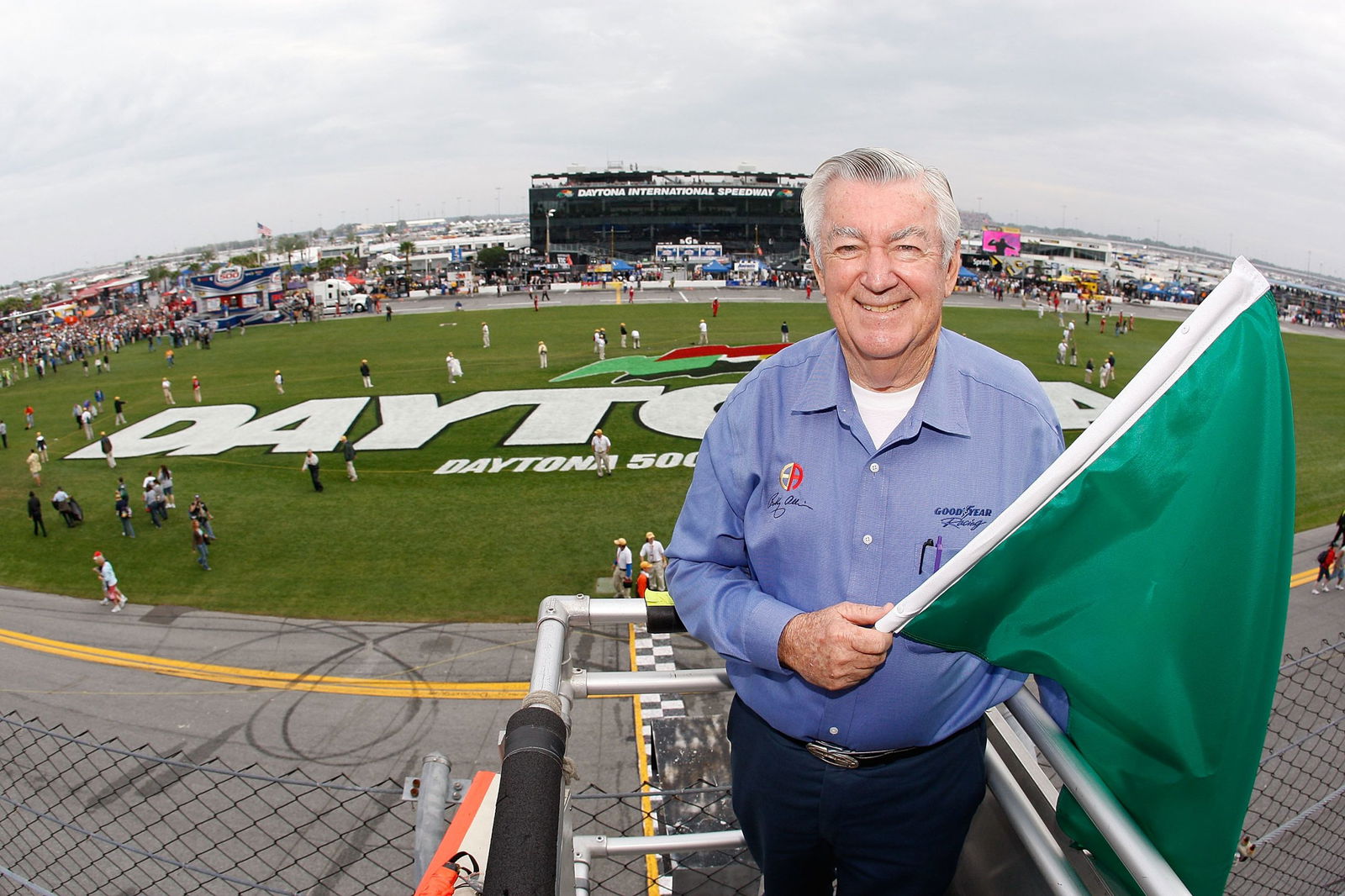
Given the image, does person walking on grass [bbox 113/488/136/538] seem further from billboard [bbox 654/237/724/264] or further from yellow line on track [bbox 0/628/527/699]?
billboard [bbox 654/237/724/264]

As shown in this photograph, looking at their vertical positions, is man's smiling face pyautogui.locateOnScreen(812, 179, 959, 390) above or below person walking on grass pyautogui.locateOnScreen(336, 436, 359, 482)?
above

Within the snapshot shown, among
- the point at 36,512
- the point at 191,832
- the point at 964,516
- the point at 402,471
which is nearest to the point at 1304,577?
the point at 964,516

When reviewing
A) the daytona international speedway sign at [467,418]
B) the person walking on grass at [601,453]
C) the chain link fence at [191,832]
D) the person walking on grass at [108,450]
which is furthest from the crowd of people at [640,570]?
the person walking on grass at [108,450]

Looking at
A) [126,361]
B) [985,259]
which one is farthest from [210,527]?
[985,259]

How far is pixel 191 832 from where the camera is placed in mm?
9859

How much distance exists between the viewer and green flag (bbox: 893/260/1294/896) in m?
1.77

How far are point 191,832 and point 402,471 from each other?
14.1 meters

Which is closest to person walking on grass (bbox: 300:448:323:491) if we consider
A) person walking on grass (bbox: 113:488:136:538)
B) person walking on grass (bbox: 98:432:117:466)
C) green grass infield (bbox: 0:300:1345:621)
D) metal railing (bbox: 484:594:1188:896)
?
green grass infield (bbox: 0:300:1345:621)

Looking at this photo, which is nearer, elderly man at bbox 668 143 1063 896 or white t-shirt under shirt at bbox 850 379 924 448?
elderly man at bbox 668 143 1063 896

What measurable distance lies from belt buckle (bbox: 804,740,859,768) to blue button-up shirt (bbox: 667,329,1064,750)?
0.03 meters

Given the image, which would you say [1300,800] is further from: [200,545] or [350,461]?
[350,461]

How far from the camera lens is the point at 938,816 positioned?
249cm

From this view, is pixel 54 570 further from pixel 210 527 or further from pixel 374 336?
pixel 374 336

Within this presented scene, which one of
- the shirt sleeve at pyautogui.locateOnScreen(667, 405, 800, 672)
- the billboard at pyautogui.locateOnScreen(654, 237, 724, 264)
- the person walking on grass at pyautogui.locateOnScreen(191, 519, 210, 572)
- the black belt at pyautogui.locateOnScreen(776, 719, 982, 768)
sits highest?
the billboard at pyautogui.locateOnScreen(654, 237, 724, 264)
